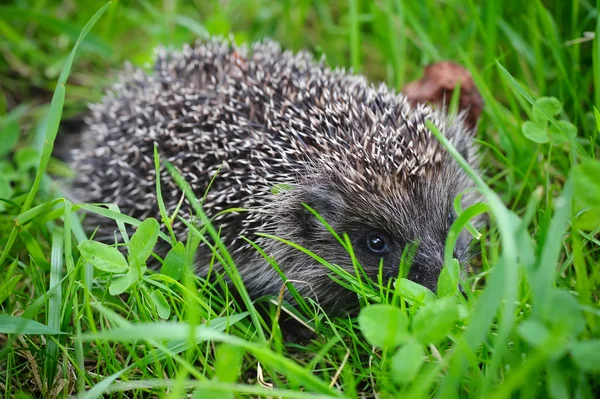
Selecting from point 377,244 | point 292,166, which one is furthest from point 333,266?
point 292,166

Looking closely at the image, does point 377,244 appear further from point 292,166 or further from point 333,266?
point 292,166

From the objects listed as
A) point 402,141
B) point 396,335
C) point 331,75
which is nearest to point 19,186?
point 331,75

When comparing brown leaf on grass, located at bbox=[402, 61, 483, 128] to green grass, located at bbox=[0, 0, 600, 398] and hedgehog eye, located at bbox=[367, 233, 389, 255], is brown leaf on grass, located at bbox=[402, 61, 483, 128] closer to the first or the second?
green grass, located at bbox=[0, 0, 600, 398]

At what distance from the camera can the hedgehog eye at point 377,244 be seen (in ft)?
10.8

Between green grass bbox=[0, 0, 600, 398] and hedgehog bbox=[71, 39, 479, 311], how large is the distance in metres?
0.24

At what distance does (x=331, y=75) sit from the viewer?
3.97 m

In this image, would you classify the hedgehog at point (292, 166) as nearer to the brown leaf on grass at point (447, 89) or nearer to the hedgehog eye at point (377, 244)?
the hedgehog eye at point (377, 244)

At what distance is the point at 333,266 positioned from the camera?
3.06 metres

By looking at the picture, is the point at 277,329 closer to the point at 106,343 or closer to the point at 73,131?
the point at 106,343

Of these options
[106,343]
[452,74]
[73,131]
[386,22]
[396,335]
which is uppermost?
[386,22]

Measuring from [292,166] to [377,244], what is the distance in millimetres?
656

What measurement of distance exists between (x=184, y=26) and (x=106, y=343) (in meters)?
3.44

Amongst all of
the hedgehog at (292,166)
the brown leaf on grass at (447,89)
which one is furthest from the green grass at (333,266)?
the hedgehog at (292,166)

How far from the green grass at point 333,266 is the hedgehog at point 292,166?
0.78 feet
